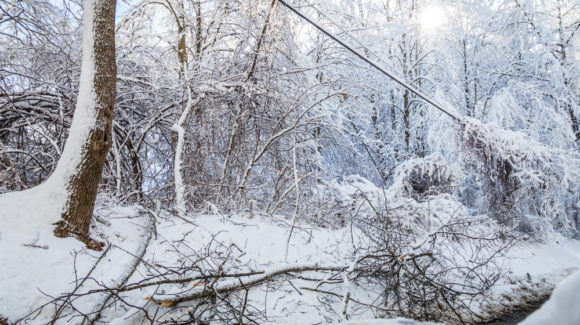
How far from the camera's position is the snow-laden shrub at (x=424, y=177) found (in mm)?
6254

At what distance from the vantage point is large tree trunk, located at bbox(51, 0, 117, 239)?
2.36 metres

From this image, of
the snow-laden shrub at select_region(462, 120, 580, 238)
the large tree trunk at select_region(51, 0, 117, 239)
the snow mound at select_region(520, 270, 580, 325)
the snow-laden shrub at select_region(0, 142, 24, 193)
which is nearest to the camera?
the snow mound at select_region(520, 270, 580, 325)

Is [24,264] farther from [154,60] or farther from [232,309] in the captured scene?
[154,60]

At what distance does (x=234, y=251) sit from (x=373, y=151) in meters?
7.76

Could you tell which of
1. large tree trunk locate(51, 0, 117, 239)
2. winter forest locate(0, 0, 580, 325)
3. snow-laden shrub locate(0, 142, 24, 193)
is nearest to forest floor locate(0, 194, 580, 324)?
winter forest locate(0, 0, 580, 325)

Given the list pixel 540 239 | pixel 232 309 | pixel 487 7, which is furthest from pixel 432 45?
pixel 232 309

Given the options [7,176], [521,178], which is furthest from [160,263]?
[521,178]

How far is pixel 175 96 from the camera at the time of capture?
16.8ft

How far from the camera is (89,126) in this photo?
2414 millimetres

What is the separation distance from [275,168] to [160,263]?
317 centimetres

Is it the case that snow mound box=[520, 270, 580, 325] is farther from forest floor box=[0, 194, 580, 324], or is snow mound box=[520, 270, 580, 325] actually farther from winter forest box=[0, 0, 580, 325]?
forest floor box=[0, 194, 580, 324]

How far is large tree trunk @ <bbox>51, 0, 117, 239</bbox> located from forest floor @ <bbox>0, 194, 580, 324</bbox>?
8.6 inches

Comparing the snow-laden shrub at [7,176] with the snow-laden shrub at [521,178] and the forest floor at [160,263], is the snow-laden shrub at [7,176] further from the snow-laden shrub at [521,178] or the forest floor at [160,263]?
the snow-laden shrub at [521,178]

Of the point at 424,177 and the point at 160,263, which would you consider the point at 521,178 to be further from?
the point at 160,263
